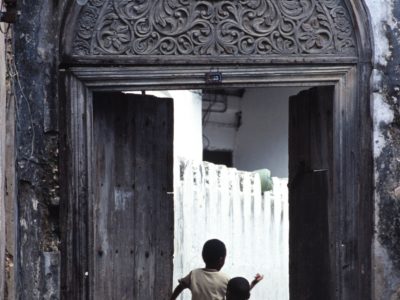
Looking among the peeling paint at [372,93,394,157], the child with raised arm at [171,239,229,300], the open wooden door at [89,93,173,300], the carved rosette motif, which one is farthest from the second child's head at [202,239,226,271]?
the carved rosette motif

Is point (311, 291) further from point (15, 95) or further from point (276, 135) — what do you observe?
point (276, 135)

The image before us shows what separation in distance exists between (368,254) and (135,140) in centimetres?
165

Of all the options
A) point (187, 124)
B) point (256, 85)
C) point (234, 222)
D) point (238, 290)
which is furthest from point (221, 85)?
point (187, 124)

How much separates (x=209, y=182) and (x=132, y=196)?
3987 millimetres

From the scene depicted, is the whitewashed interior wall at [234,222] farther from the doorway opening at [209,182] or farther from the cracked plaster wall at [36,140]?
the cracked plaster wall at [36,140]

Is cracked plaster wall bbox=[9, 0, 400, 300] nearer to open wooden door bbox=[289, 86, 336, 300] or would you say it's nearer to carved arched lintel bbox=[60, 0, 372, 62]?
carved arched lintel bbox=[60, 0, 372, 62]

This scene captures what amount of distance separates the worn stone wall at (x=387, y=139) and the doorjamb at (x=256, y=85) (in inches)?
2.5

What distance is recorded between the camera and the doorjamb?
7.48 metres

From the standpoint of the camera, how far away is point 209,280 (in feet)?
26.9

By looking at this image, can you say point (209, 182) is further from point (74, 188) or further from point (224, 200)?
point (74, 188)

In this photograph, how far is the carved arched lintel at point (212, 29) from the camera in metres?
7.61

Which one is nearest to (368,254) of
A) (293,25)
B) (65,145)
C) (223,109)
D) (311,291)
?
(311,291)

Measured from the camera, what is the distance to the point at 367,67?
7980mm

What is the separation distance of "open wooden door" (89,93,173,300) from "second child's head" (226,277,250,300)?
733 mm
